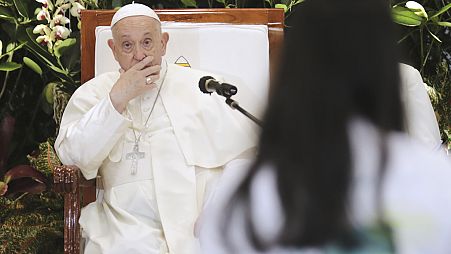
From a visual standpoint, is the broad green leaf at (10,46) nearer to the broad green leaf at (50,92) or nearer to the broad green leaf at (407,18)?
the broad green leaf at (50,92)

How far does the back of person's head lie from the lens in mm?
1472

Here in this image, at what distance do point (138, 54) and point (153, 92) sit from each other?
25cm

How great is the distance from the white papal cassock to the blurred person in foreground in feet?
6.32

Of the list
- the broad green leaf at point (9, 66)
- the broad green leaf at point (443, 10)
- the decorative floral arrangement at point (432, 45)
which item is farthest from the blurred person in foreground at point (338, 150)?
the broad green leaf at point (9, 66)

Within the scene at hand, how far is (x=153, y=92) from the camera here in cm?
395

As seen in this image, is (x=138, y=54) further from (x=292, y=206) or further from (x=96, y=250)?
(x=292, y=206)

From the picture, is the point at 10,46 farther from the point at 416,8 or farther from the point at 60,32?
the point at 416,8

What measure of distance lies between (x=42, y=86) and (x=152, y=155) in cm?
204

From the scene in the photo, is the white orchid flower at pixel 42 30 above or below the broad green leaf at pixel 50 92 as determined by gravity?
above

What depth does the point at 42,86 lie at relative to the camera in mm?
5578

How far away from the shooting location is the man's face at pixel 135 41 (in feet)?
12.4

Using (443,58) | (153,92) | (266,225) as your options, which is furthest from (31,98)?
(266,225)

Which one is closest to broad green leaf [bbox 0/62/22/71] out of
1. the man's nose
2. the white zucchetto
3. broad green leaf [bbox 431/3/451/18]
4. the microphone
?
the white zucchetto

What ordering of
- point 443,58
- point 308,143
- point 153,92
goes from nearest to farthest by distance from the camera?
point 308,143 → point 153,92 → point 443,58
